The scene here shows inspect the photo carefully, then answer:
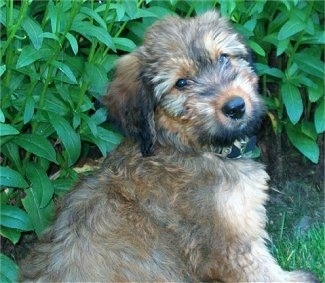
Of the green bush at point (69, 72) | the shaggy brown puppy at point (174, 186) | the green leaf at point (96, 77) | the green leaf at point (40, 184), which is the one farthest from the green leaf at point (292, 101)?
the green leaf at point (40, 184)

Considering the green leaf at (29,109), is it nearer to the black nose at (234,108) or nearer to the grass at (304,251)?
the black nose at (234,108)

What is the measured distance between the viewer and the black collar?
543cm

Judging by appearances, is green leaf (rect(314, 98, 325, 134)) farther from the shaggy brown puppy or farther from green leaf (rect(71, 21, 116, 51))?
green leaf (rect(71, 21, 116, 51))

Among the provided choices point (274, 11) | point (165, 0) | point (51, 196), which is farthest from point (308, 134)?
point (51, 196)

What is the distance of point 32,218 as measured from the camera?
6.07 m

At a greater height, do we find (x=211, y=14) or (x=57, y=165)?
(x=211, y=14)

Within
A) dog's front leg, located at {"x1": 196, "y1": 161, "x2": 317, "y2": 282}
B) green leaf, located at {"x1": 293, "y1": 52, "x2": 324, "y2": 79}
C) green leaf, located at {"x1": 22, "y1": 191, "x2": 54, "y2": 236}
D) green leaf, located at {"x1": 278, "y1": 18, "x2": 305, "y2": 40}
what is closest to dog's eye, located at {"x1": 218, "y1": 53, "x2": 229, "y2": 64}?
dog's front leg, located at {"x1": 196, "y1": 161, "x2": 317, "y2": 282}

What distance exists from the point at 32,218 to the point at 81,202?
928mm

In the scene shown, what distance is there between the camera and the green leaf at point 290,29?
6262 mm

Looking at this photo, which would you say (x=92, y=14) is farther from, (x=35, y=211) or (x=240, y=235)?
(x=240, y=235)

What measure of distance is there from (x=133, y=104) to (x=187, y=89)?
14.7 inches

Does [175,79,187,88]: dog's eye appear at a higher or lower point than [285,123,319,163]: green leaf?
higher

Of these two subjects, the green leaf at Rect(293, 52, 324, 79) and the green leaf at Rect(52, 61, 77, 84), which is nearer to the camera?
the green leaf at Rect(52, 61, 77, 84)

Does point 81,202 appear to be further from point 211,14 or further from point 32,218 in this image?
point 211,14
